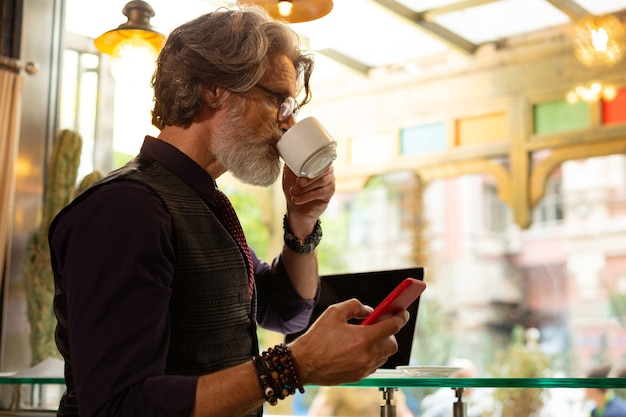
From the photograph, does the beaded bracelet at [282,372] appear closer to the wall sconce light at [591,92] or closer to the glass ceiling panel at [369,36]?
the glass ceiling panel at [369,36]

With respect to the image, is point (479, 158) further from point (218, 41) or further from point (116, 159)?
point (218, 41)

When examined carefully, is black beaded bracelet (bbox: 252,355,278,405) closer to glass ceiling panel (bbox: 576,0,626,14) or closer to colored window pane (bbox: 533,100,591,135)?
glass ceiling panel (bbox: 576,0,626,14)

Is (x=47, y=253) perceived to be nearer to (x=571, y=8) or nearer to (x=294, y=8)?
(x=294, y=8)

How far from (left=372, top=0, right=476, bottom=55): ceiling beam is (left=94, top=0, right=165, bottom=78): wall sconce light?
8.48 ft

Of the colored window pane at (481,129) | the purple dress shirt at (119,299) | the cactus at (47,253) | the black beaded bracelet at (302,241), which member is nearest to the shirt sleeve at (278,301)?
the black beaded bracelet at (302,241)

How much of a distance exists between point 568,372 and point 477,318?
2.57ft

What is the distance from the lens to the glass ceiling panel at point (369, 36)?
211 inches

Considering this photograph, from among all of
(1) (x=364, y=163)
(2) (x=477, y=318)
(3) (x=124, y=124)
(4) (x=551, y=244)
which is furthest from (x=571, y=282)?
(3) (x=124, y=124)

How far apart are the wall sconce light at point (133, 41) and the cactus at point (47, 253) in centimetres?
54

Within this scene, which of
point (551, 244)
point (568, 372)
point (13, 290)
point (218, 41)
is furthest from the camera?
point (551, 244)

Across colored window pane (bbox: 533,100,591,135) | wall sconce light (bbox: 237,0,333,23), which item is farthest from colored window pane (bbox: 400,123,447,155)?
wall sconce light (bbox: 237,0,333,23)

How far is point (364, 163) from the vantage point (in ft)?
20.8

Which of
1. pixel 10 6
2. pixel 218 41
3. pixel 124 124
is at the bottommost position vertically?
pixel 218 41

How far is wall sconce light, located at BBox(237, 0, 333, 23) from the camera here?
2105mm
